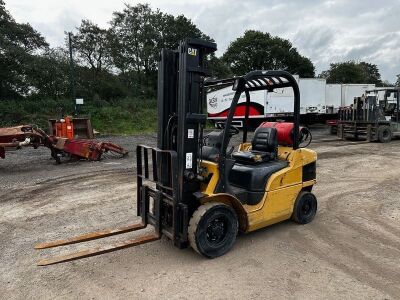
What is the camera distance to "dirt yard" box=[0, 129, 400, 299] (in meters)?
3.91

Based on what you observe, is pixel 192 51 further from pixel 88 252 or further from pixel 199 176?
pixel 88 252

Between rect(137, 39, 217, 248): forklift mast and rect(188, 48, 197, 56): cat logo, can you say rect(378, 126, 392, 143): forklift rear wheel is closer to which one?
rect(137, 39, 217, 248): forklift mast

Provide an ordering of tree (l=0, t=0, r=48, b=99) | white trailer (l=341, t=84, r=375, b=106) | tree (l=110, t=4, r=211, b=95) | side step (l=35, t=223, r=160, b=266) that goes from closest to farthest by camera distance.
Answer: side step (l=35, t=223, r=160, b=266) < tree (l=0, t=0, r=48, b=99) < white trailer (l=341, t=84, r=375, b=106) < tree (l=110, t=4, r=211, b=95)

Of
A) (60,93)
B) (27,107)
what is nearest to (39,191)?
(27,107)

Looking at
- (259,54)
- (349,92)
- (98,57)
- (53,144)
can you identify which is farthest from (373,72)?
(53,144)

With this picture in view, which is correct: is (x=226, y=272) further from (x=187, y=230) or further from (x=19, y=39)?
(x=19, y=39)

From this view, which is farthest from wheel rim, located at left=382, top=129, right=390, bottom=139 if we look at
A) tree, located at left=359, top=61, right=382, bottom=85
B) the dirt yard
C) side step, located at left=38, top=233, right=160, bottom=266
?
tree, located at left=359, top=61, right=382, bottom=85

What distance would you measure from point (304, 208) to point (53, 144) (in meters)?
8.37

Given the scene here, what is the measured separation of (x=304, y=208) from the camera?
5.89 meters

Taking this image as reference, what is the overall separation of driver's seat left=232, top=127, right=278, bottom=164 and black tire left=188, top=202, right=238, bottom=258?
96 centimetres

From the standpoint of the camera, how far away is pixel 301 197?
5715 millimetres

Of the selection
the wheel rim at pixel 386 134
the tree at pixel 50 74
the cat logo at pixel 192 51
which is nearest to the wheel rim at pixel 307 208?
the cat logo at pixel 192 51

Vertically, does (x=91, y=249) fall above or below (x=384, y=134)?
below

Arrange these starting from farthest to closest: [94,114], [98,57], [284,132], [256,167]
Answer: [98,57], [94,114], [284,132], [256,167]
